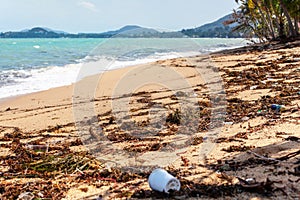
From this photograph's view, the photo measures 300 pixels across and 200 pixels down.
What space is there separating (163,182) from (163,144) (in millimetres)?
1384

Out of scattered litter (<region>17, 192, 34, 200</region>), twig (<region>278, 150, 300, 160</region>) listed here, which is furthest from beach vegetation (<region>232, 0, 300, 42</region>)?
scattered litter (<region>17, 192, 34, 200</region>)

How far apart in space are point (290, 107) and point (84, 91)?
581 centimetres

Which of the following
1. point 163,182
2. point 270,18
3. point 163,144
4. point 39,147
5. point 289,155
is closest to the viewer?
point 163,182

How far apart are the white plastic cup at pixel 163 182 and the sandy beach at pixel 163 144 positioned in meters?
0.05

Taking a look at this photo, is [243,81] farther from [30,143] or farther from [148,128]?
[30,143]

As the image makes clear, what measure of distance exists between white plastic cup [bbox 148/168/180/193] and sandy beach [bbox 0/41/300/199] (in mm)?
51

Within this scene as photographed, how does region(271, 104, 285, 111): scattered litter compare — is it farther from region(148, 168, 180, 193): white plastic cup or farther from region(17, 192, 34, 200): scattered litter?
region(17, 192, 34, 200): scattered litter

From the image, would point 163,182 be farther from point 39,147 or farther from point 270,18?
point 270,18

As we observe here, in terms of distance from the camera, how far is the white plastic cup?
2590mm

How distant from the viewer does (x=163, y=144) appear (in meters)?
3.97

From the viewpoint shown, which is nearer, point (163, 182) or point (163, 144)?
point (163, 182)

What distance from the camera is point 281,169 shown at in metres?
2.82

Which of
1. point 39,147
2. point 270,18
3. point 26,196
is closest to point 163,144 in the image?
point 39,147

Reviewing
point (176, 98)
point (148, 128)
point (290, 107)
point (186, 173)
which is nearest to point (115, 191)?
point (186, 173)
